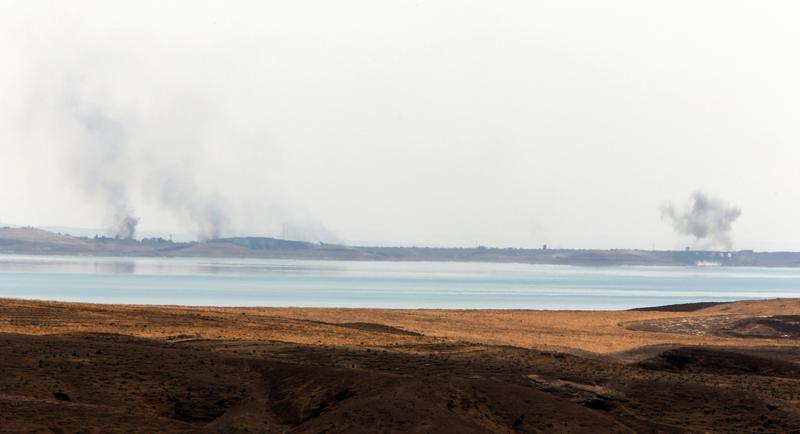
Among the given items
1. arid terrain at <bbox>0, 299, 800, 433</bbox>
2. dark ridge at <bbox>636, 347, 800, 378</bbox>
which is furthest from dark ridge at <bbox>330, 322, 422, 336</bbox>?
dark ridge at <bbox>636, 347, 800, 378</bbox>

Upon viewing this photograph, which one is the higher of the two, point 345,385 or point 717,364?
point 345,385

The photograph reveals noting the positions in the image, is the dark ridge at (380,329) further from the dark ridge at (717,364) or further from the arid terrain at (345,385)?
the dark ridge at (717,364)

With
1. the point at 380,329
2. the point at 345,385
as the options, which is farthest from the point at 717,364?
the point at 345,385

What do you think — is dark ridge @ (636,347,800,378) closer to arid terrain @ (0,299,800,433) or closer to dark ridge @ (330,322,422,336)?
arid terrain @ (0,299,800,433)

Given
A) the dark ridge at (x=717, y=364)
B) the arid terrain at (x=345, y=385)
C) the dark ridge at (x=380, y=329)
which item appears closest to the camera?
the arid terrain at (x=345, y=385)

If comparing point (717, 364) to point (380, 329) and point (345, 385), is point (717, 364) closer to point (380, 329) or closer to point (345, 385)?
point (380, 329)

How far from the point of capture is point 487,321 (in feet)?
234

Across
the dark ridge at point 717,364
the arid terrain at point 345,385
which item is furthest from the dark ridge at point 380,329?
the dark ridge at point 717,364

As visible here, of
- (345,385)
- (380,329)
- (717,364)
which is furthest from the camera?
(380,329)

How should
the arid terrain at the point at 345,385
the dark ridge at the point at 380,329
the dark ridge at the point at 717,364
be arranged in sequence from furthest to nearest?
the dark ridge at the point at 380,329
the dark ridge at the point at 717,364
the arid terrain at the point at 345,385

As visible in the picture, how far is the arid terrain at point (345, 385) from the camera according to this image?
972 inches

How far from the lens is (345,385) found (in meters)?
26.9

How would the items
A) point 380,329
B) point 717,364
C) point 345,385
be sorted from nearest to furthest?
point 345,385 → point 717,364 → point 380,329

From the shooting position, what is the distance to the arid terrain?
81.0ft
